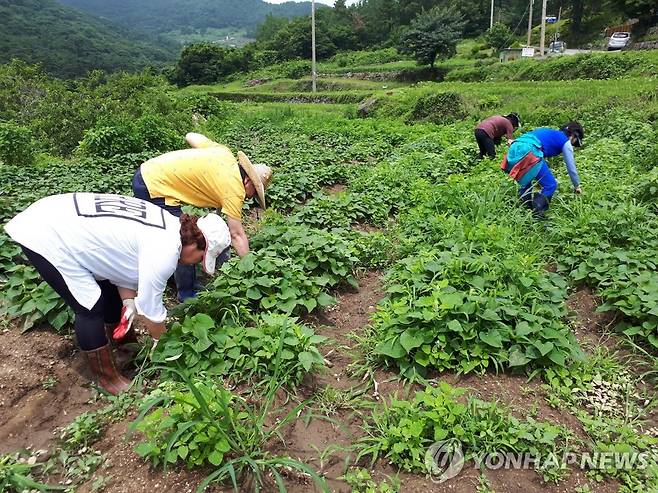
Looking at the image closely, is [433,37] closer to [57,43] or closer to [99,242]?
[99,242]

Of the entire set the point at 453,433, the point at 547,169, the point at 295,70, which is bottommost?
the point at 453,433

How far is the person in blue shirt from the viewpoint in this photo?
508 centimetres

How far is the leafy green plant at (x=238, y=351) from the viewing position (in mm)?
2691

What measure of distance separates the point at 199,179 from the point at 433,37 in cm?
3228

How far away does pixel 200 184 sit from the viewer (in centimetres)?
361

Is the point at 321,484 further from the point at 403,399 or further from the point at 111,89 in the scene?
the point at 111,89

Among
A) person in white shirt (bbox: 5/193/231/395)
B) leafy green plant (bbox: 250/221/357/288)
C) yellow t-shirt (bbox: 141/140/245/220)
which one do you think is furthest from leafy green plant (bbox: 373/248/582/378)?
yellow t-shirt (bbox: 141/140/245/220)

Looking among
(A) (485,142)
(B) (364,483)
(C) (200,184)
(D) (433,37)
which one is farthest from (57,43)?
(B) (364,483)

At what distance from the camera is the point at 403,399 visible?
2662 mm

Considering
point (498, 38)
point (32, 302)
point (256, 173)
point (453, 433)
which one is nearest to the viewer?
point (453, 433)

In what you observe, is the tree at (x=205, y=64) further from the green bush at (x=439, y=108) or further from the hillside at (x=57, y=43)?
the green bush at (x=439, y=108)

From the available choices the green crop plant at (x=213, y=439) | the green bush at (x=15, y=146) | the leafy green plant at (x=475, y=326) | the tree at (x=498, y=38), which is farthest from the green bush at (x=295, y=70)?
the green crop plant at (x=213, y=439)

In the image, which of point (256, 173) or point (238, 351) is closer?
point (238, 351)

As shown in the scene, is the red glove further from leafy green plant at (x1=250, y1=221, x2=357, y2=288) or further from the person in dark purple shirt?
the person in dark purple shirt
